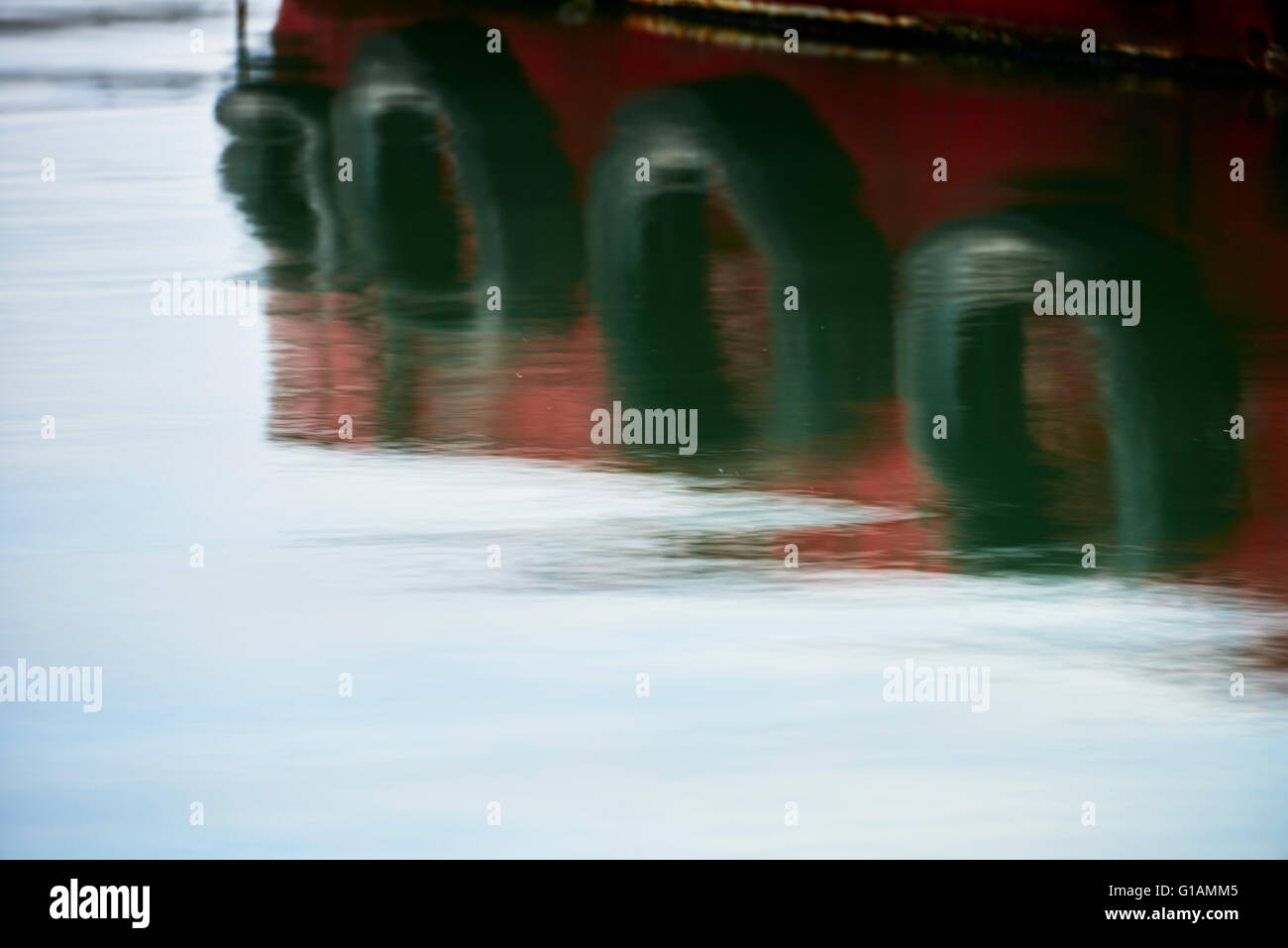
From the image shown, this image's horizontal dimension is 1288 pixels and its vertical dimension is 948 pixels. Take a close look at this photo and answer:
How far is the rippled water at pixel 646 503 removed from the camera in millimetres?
4699

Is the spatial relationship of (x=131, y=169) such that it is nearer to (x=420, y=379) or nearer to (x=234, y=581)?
(x=420, y=379)

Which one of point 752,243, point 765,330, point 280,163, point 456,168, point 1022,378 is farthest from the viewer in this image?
point 280,163

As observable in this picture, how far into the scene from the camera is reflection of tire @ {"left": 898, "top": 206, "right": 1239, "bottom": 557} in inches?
255

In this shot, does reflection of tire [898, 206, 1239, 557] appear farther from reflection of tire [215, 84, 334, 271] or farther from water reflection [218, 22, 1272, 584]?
reflection of tire [215, 84, 334, 271]

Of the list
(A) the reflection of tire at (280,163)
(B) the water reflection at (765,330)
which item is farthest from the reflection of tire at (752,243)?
(A) the reflection of tire at (280,163)

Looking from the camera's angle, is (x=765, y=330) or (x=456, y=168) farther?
(x=456, y=168)

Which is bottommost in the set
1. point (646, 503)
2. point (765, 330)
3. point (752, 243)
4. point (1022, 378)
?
point (646, 503)

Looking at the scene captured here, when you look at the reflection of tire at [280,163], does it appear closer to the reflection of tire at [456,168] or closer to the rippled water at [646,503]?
the rippled water at [646,503]

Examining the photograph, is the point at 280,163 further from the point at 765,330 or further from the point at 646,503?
the point at 646,503

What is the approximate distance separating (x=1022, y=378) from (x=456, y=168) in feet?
16.8

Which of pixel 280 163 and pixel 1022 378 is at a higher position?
pixel 280 163

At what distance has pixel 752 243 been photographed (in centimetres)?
1013

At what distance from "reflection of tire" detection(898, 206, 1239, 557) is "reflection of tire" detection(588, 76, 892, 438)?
0.25 metres

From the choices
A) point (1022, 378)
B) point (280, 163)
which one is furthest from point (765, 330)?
point (280, 163)
